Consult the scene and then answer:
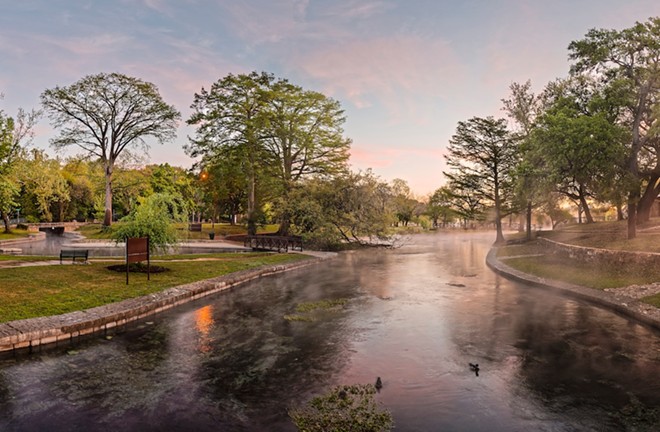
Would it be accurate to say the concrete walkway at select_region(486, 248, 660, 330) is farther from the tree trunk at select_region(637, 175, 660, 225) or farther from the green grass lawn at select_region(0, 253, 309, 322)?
the green grass lawn at select_region(0, 253, 309, 322)

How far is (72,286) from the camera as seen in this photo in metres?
14.1

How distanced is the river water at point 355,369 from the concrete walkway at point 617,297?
554 millimetres

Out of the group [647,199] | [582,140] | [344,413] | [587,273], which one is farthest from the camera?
[647,199]

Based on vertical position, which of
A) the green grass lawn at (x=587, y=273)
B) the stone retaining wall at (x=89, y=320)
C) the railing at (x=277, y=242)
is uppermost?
the railing at (x=277, y=242)

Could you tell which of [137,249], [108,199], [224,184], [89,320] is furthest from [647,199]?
[108,199]

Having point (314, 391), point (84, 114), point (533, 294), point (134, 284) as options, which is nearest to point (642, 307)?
point (533, 294)

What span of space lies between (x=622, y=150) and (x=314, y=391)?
2237 centimetres

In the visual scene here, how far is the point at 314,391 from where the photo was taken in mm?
7441

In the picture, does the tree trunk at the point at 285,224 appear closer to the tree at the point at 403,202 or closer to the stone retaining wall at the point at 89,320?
the stone retaining wall at the point at 89,320

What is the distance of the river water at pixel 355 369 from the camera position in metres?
6.50

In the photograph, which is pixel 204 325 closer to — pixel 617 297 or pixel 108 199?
pixel 617 297

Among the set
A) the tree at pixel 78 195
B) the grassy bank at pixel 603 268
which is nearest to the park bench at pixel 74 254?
the grassy bank at pixel 603 268

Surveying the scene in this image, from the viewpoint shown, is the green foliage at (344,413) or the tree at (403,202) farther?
the tree at (403,202)

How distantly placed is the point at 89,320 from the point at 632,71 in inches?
1170
